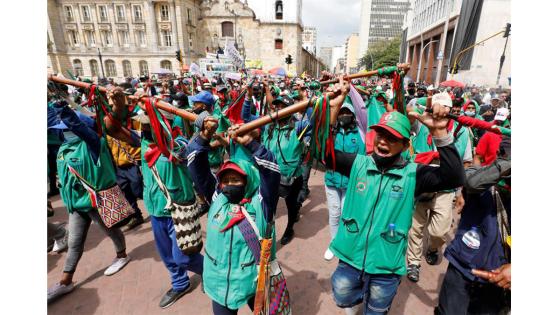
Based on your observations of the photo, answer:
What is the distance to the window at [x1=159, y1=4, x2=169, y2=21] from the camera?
45000 millimetres

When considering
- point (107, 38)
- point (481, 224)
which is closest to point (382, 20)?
point (107, 38)

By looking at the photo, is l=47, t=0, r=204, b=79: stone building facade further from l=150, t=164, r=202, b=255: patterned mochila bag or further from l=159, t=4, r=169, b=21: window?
l=150, t=164, r=202, b=255: patterned mochila bag

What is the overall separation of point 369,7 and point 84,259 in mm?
116968

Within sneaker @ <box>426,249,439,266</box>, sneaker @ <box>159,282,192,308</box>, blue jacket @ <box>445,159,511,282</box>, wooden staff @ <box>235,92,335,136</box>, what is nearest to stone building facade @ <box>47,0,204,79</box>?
sneaker @ <box>159,282,192,308</box>

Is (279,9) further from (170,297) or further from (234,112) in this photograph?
(170,297)

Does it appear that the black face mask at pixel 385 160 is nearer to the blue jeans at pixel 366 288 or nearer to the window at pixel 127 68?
the blue jeans at pixel 366 288

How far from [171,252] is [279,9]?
57.3 m

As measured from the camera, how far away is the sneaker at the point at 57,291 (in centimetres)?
334

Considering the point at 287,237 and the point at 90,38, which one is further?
the point at 90,38

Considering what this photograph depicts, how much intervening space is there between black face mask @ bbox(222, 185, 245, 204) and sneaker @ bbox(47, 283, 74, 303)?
2.94m

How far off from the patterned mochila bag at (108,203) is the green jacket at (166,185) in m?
0.69

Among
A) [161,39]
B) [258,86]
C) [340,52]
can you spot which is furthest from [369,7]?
[258,86]

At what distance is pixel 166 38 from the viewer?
46625mm

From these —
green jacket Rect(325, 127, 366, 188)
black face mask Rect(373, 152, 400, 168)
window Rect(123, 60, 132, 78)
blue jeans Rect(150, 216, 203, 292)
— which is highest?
window Rect(123, 60, 132, 78)
